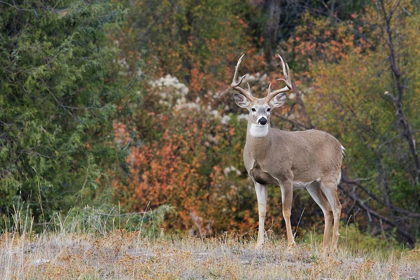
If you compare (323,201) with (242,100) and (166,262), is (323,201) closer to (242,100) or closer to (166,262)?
(242,100)

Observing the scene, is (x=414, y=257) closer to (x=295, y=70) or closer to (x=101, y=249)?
(x=101, y=249)

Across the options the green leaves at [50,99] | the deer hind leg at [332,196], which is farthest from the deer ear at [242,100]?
the green leaves at [50,99]

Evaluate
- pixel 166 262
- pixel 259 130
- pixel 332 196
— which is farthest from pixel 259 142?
pixel 166 262

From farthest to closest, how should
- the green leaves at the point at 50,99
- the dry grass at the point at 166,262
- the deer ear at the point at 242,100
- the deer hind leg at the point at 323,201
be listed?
the green leaves at the point at 50,99 < the deer hind leg at the point at 323,201 < the deer ear at the point at 242,100 < the dry grass at the point at 166,262

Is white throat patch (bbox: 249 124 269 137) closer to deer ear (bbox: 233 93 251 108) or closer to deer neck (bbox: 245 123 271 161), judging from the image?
deer neck (bbox: 245 123 271 161)

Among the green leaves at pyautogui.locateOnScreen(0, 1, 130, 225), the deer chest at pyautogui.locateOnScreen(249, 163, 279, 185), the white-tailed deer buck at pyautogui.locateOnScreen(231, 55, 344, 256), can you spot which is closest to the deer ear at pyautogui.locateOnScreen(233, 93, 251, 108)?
the white-tailed deer buck at pyautogui.locateOnScreen(231, 55, 344, 256)

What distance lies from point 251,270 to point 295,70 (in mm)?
19389

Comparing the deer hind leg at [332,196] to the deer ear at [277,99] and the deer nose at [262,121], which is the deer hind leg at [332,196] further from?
the deer nose at [262,121]

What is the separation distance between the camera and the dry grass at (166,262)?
749cm

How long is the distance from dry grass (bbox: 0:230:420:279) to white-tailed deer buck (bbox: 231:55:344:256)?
108cm

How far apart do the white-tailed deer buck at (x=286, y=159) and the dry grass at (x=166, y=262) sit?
108 cm

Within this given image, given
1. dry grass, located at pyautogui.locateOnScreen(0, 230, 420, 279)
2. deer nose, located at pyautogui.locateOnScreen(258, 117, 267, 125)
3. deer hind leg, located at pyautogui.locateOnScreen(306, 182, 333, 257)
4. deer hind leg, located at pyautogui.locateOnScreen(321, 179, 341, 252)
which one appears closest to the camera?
dry grass, located at pyautogui.locateOnScreen(0, 230, 420, 279)

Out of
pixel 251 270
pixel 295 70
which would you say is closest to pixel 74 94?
pixel 251 270

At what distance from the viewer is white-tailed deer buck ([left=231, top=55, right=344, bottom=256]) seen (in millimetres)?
10219
